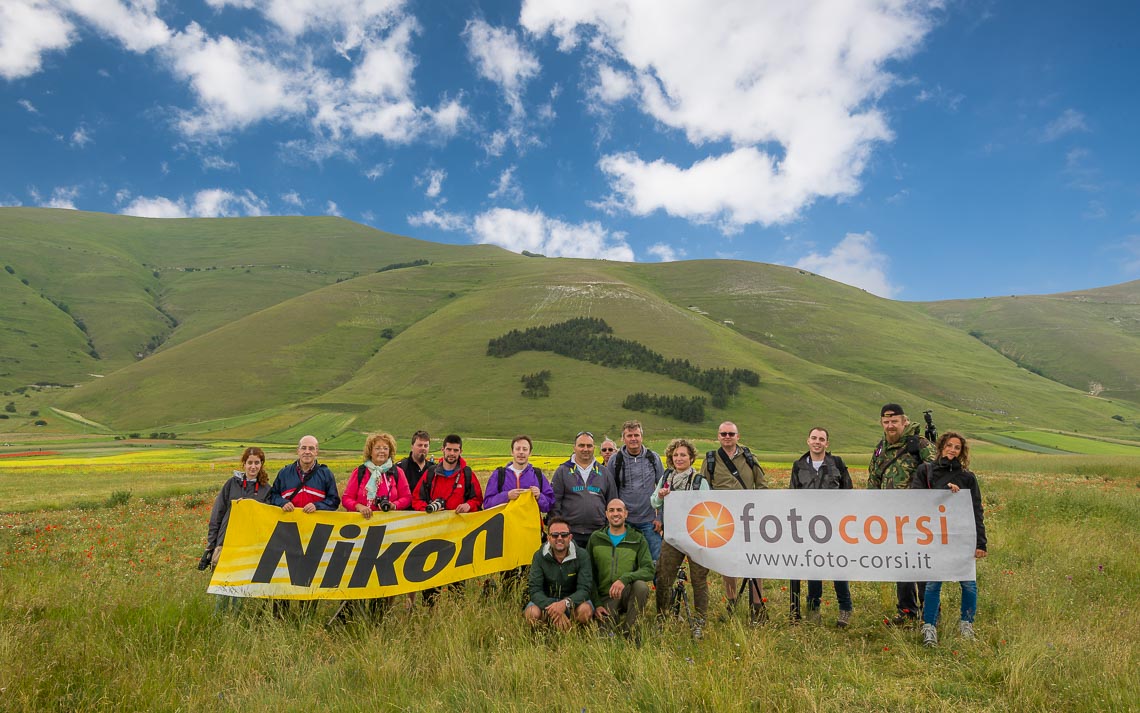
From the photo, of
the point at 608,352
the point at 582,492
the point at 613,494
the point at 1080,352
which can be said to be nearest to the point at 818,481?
the point at 613,494

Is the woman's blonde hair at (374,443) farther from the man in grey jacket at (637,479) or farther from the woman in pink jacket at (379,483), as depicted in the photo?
the man in grey jacket at (637,479)

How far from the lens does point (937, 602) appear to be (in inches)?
250

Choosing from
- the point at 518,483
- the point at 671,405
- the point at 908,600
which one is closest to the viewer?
the point at 908,600

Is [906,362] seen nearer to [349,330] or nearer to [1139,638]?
[349,330]

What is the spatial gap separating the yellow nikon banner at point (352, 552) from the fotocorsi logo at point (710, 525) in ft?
7.20

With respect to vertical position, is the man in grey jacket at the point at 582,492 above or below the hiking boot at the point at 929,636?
above

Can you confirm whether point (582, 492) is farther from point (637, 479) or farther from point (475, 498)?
point (475, 498)

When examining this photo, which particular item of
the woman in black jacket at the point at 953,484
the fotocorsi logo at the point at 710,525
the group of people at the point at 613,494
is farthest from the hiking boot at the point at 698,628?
the woman in black jacket at the point at 953,484

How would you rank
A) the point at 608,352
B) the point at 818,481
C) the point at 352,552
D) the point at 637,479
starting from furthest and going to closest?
the point at 608,352
the point at 637,479
the point at 818,481
the point at 352,552

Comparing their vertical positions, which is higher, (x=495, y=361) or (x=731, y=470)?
(x=495, y=361)

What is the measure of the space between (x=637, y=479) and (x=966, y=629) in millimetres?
3952

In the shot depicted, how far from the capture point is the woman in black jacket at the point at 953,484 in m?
6.36

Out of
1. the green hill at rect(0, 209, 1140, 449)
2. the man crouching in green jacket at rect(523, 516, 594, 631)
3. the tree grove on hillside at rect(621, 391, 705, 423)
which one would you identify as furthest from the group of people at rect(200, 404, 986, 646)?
the tree grove on hillside at rect(621, 391, 705, 423)

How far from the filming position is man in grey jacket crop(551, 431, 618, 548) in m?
7.27
